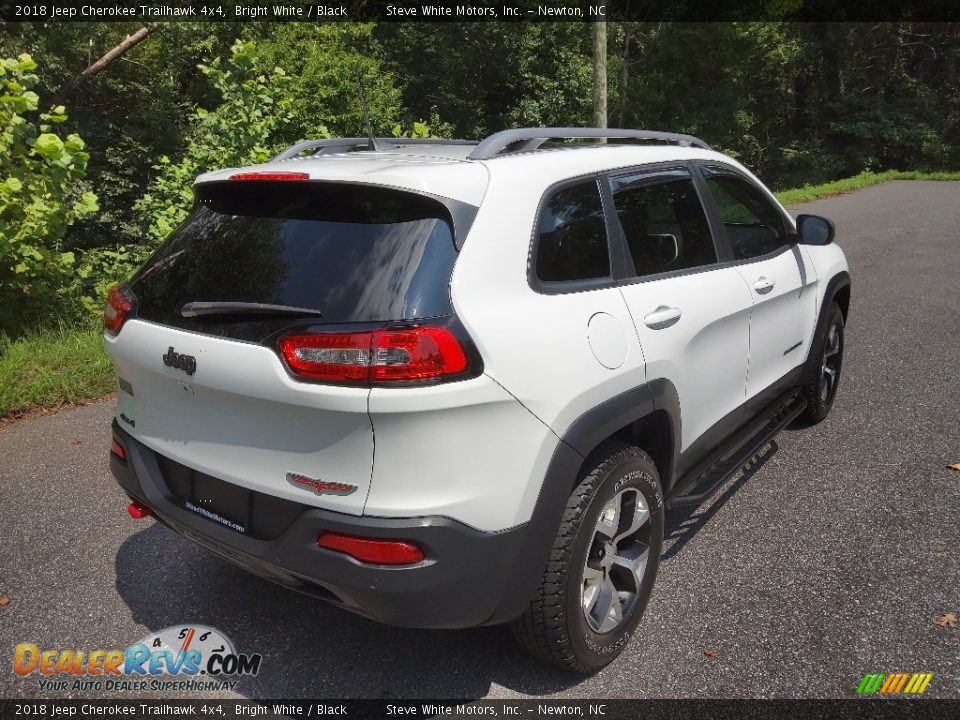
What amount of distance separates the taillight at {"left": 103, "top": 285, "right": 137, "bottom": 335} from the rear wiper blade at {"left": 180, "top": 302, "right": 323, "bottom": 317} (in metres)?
0.34

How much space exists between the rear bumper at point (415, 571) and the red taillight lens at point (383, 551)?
0.7 inches

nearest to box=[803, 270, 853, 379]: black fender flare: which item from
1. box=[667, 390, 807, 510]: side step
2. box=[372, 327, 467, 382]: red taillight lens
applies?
box=[667, 390, 807, 510]: side step

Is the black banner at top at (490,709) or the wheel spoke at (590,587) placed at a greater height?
the wheel spoke at (590,587)

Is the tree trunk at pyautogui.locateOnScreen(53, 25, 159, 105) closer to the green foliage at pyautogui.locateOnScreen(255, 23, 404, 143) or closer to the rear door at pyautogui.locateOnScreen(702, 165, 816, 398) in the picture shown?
the green foliage at pyautogui.locateOnScreen(255, 23, 404, 143)

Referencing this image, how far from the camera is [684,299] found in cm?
296

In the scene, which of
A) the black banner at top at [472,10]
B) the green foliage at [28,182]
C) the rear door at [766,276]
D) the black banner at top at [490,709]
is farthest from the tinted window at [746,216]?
the black banner at top at [472,10]

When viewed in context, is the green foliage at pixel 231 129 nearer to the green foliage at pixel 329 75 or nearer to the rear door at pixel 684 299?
the rear door at pixel 684 299

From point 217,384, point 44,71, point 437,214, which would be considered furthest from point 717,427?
point 44,71

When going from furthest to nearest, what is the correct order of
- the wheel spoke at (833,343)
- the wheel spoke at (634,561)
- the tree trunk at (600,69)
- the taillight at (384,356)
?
the tree trunk at (600,69) → the wheel spoke at (833,343) → the wheel spoke at (634,561) → the taillight at (384,356)

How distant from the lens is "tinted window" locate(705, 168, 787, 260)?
3588 millimetres

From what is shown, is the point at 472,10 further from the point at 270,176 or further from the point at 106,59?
the point at 270,176

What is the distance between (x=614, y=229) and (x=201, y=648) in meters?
2.16

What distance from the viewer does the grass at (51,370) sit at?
528 centimetres

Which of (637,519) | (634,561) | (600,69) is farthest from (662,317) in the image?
(600,69)
